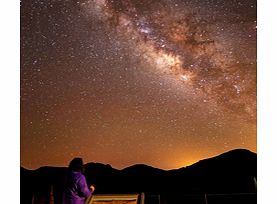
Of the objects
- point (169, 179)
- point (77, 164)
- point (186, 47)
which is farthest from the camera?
point (169, 179)

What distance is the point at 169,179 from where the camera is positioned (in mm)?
3428

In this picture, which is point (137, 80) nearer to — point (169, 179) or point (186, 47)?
point (186, 47)

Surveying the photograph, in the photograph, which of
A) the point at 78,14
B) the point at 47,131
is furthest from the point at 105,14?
the point at 47,131

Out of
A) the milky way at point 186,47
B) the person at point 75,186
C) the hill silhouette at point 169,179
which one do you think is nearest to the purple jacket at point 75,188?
the person at point 75,186

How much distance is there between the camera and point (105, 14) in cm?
315

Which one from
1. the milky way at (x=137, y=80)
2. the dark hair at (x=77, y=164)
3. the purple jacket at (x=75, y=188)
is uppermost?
the milky way at (x=137, y=80)

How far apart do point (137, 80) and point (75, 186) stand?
0.74 m

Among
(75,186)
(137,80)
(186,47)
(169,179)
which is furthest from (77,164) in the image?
(186,47)

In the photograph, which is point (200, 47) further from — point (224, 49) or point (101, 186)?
point (101, 186)

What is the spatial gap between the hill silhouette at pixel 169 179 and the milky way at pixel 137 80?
0.10m

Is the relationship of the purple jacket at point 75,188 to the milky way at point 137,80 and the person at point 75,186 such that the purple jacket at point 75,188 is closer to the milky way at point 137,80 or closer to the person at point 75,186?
the person at point 75,186

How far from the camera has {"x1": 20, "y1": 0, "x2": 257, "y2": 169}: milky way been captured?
10.0 feet

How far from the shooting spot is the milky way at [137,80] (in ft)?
10.0

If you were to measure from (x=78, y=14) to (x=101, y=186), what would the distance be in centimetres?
118
